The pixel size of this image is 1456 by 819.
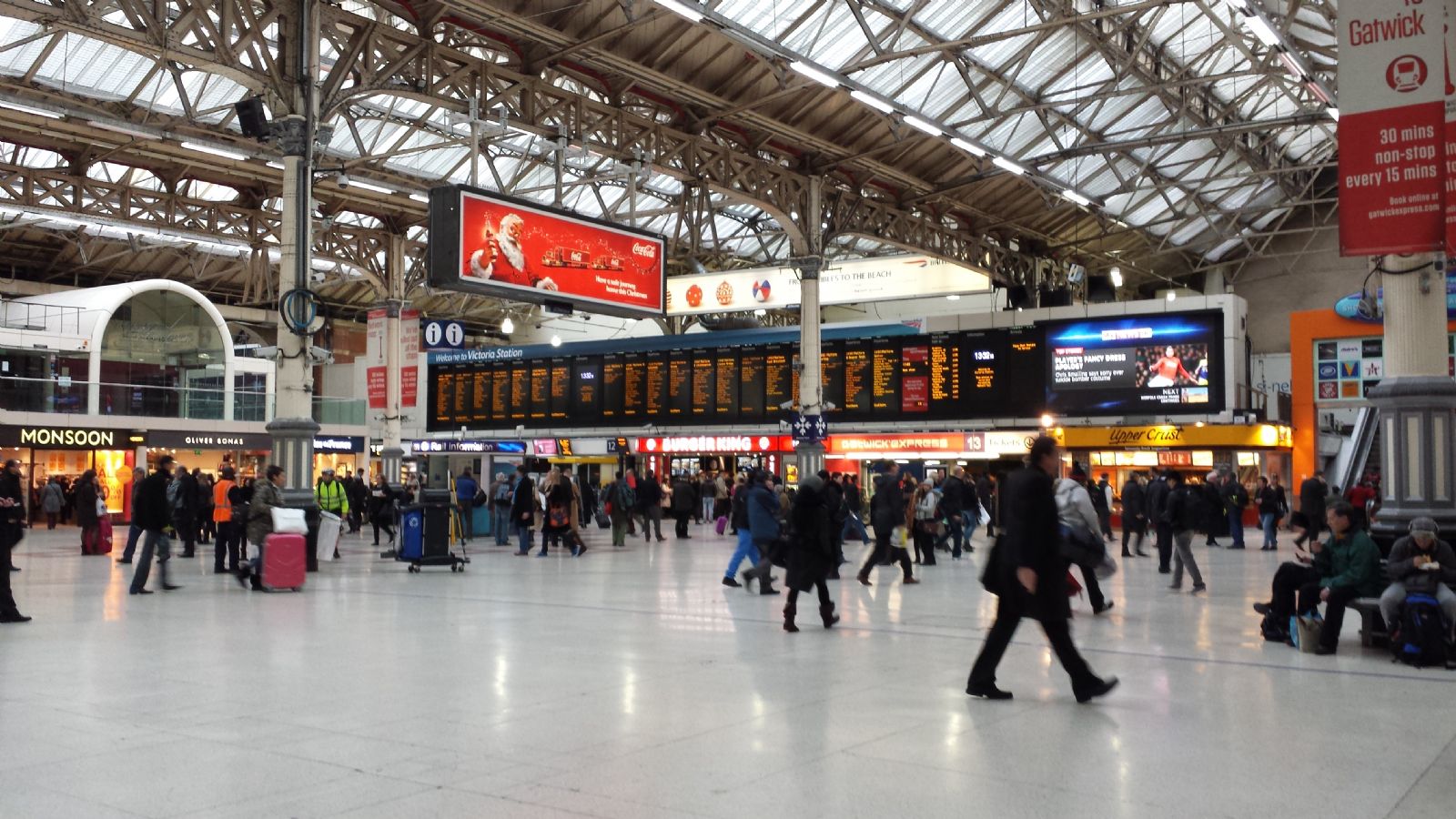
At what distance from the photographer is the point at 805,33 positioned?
2116 centimetres

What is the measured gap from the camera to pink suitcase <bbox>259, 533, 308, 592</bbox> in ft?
43.4

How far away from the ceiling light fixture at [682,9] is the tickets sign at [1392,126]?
27.9ft

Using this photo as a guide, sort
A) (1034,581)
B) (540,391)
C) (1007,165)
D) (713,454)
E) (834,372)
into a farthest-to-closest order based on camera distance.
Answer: (540,391) → (713,454) → (834,372) → (1007,165) → (1034,581)

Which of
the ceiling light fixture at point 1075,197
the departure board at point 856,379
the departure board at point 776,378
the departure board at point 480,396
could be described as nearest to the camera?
the ceiling light fixture at point 1075,197

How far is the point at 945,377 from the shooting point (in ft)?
97.9

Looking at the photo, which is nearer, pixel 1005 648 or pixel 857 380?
pixel 1005 648

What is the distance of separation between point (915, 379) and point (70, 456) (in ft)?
74.0

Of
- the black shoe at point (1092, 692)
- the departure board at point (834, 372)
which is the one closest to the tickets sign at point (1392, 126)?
the black shoe at point (1092, 692)

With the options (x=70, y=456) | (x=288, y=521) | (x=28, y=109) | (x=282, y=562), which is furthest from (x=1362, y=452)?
(x=70, y=456)

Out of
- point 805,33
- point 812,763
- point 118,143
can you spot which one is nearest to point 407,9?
point 805,33

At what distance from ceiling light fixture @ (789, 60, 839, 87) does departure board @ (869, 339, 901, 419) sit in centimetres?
1249

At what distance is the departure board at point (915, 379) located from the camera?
30.1 metres

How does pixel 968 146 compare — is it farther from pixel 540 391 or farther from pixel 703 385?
pixel 540 391

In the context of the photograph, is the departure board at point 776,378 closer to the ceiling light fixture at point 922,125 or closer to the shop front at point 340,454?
the ceiling light fixture at point 922,125
